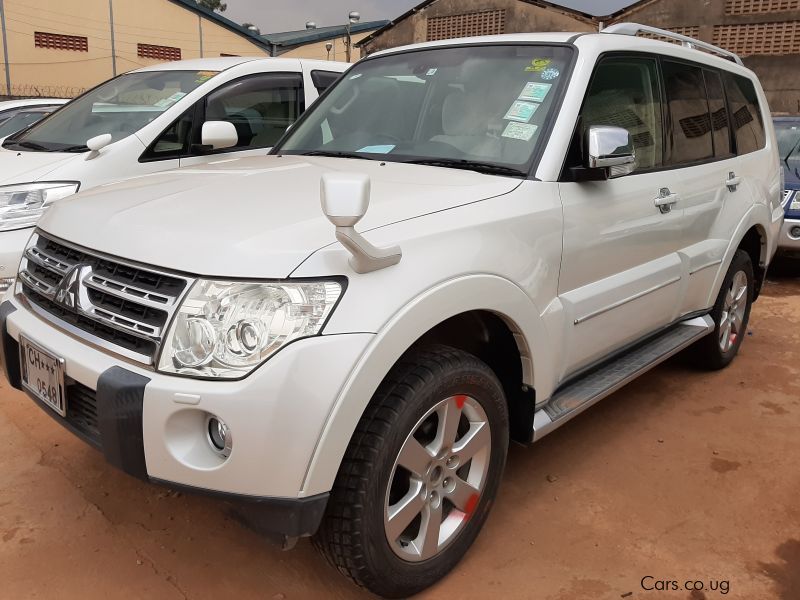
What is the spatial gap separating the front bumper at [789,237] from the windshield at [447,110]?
5.00 meters

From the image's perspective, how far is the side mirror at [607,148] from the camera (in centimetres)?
259

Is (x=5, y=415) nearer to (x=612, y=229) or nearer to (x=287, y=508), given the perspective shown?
(x=287, y=508)

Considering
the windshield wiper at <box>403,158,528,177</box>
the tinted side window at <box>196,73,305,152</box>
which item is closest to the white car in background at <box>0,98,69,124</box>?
the tinted side window at <box>196,73,305,152</box>

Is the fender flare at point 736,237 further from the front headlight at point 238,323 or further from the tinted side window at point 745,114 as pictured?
the front headlight at point 238,323

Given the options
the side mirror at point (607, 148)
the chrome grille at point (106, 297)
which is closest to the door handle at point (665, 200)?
the side mirror at point (607, 148)

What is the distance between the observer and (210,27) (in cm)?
3525

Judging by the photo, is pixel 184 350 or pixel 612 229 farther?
pixel 612 229

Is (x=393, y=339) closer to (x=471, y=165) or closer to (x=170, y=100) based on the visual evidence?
(x=471, y=165)

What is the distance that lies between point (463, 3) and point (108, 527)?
25.1 meters

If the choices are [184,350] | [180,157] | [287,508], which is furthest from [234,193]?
[180,157]

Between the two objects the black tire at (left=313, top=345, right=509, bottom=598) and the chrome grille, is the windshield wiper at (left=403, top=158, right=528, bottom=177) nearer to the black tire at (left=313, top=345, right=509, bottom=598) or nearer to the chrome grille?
the black tire at (left=313, top=345, right=509, bottom=598)

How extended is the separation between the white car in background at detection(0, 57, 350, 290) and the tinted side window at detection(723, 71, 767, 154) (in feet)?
9.60

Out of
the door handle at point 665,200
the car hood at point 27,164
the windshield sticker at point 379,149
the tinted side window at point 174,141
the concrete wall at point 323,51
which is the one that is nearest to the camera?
the windshield sticker at point 379,149

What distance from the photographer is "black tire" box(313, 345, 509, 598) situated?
1.95 metres
